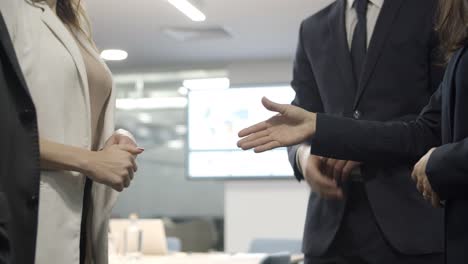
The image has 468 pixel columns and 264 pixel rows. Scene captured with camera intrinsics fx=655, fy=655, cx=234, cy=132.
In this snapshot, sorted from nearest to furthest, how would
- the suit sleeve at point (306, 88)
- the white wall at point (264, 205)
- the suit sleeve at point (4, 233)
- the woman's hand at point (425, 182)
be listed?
1. the suit sleeve at point (4, 233)
2. the woman's hand at point (425, 182)
3. the suit sleeve at point (306, 88)
4. the white wall at point (264, 205)

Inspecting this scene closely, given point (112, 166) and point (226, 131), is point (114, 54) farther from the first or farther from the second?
point (112, 166)

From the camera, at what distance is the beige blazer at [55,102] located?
4.90 ft

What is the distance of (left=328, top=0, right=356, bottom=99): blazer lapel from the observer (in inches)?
69.3

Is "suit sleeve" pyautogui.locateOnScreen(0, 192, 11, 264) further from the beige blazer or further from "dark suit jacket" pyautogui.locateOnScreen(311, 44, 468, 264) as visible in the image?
"dark suit jacket" pyautogui.locateOnScreen(311, 44, 468, 264)

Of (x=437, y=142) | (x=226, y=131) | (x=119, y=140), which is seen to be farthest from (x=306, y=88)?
(x=226, y=131)

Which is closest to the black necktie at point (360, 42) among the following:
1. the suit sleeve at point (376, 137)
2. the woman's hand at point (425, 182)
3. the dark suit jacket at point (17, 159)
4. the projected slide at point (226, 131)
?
the suit sleeve at point (376, 137)

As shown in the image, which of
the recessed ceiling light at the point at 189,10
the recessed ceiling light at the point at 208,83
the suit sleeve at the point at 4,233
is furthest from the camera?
the recessed ceiling light at the point at 208,83

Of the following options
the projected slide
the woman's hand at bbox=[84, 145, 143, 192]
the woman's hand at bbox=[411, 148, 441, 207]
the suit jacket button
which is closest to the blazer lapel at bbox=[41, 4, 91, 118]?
the woman's hand at bbox=[84, 145, 143, 192]

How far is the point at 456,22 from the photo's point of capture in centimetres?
156

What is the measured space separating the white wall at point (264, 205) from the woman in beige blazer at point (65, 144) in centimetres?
647

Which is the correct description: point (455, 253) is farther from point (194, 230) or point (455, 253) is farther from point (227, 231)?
point (194, 230)

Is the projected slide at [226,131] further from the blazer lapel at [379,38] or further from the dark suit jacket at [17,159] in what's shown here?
the dark suit jacket at [17,159]

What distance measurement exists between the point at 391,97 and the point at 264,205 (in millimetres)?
6622

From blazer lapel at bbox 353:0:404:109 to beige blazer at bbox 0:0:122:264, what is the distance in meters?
0.71
